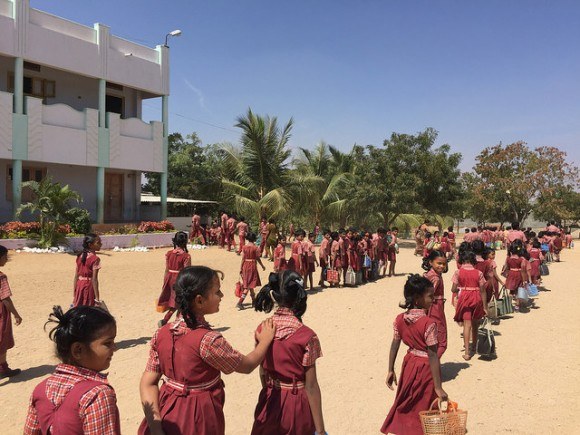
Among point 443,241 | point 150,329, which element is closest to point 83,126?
point 150,329

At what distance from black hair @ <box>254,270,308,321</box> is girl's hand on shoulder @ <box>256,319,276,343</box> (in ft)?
0.49

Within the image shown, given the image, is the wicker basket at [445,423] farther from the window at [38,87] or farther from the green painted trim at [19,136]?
the window at [38,87]

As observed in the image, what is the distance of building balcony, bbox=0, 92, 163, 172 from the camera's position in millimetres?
16659

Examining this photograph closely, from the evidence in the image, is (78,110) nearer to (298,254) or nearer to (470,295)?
(298,254)

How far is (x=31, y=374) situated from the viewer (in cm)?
571

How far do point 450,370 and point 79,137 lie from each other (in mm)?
17001

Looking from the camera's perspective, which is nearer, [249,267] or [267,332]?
[267,332]

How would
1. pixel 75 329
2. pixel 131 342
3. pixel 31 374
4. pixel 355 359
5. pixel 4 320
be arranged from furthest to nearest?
pixel 131 342
pixel 355 359
pixel 31 374
pixel 4 320
pixel 75 329

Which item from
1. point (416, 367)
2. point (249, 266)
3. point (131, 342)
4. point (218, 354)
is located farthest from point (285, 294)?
point (249, 266)

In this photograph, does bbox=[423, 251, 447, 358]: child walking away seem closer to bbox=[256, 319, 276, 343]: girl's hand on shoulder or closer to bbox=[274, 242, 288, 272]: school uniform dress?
bbox=[256, 319, 276, 343]: girl's hand on shoulder

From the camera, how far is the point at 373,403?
5016 mm

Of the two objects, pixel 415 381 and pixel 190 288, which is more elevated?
pixel 190 288

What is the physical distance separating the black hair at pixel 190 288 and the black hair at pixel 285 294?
387 mm

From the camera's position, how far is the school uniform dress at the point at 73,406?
185 cm
